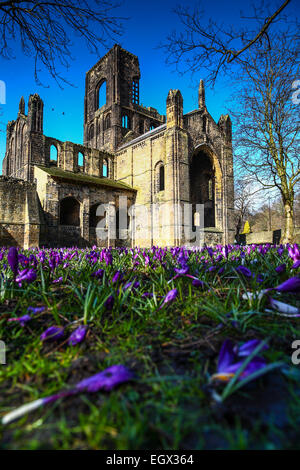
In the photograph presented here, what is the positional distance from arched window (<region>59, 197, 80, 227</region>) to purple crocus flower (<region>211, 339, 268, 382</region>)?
21.4 meters

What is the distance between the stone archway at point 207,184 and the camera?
2458cm

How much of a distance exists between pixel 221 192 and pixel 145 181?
26.9 ft

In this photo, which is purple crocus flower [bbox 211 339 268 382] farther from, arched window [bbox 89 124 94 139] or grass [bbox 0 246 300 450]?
arched window [bbox 89 124 94 139]

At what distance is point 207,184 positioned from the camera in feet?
89.6

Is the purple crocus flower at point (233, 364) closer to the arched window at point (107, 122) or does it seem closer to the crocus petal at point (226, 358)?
the crocus petal at point (226, 358)

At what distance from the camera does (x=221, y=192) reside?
24.9m

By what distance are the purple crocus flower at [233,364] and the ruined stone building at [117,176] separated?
1748cm

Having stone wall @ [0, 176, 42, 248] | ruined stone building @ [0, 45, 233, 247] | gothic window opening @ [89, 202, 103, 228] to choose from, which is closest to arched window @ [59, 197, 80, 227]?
ruined stone building @ [0, 45, 233, 247]

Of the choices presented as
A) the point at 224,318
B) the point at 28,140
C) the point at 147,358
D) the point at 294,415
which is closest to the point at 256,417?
the point at 294,415

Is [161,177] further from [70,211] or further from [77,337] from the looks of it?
[77,337]

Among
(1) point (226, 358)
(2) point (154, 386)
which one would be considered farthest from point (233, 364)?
(2) point (154, 386)

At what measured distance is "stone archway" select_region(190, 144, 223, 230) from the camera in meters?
24.6

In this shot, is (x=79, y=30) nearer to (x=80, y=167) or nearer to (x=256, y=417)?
(x=256, y=417)
